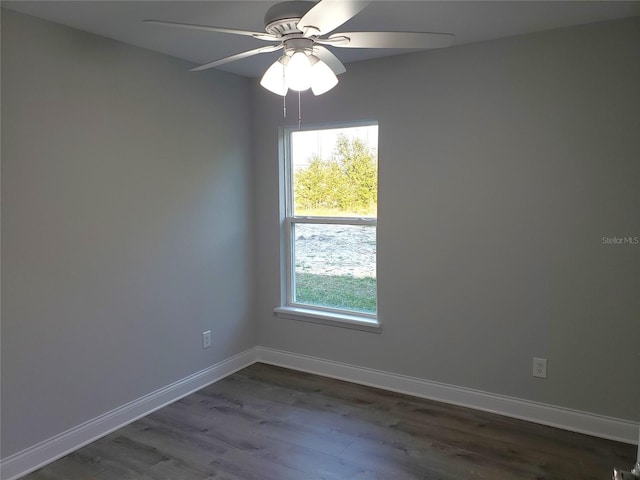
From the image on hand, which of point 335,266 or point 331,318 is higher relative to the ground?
point 335,266

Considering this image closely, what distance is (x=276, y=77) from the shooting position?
6.72 ft

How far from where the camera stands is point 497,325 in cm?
300

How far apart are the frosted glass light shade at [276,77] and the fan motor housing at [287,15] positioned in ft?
0.65

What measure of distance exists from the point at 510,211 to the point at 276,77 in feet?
5.52

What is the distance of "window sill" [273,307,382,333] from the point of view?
348 centimetres

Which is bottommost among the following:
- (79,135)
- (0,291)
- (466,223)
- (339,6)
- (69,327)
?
(69,327)

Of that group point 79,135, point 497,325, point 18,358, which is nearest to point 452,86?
point 497,325

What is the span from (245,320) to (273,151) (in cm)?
139

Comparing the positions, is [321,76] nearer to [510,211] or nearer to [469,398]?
[510,211]

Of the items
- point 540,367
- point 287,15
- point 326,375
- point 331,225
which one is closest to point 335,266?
point 331,225

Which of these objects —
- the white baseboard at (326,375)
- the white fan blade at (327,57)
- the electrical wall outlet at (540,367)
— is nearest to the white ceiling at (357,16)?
the white fan blade at (327,57)

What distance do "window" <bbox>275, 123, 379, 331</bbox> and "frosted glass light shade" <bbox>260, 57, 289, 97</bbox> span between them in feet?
4.61

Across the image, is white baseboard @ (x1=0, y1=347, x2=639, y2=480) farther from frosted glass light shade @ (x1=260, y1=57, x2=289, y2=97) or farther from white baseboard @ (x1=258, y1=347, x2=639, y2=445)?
frosted glass light shade @ (x1=260, y1=57, x2=289, y2=97)

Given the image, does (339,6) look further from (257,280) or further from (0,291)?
(257,280)
